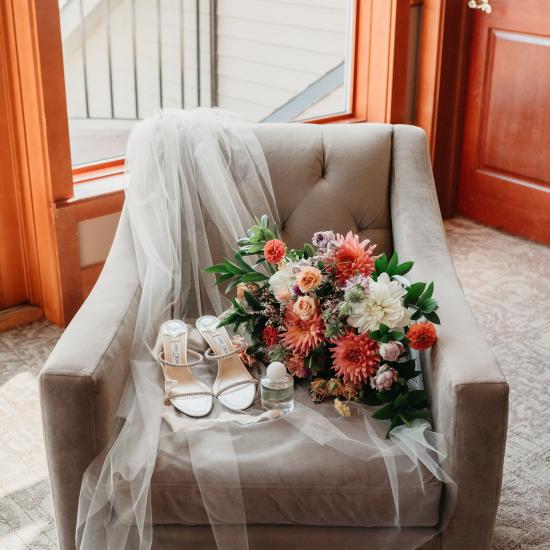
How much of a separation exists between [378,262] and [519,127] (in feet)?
6.77

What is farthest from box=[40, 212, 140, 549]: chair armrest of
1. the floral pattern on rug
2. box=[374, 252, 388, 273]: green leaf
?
the floral pattern on rug

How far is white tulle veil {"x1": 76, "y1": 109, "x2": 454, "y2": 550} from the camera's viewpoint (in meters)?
1.60

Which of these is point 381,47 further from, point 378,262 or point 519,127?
point 378,262

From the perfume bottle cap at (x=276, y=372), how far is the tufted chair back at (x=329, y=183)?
0.52 metres

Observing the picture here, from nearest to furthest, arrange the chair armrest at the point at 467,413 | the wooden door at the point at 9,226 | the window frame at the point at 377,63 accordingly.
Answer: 1. the chair armrest at the point at 467,413
2. the wooden door at the point at 9,226
3. the window frame at the point at 377,63

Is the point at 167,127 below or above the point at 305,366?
above

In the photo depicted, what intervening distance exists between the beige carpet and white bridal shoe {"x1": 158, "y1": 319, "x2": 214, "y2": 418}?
19.2 inches

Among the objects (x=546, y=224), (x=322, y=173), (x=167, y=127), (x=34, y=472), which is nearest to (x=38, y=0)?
(x=167, y=127)

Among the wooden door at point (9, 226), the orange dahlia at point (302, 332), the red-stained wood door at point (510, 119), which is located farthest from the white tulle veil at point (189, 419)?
the red-stained wood door at point (510, 119)

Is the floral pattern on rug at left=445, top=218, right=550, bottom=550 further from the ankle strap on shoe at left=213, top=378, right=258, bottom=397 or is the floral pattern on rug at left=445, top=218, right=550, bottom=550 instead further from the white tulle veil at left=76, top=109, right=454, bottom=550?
the ankle strap on shoe at left=213, top=378, right=258, bottom=397

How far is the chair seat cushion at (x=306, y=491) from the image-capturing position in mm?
1588

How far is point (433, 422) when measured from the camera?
67.4 inches

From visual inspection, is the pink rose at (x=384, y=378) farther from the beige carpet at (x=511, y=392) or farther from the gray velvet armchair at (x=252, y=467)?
the beige carpet at (x=511, y=392)

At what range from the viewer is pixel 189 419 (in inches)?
69.1
